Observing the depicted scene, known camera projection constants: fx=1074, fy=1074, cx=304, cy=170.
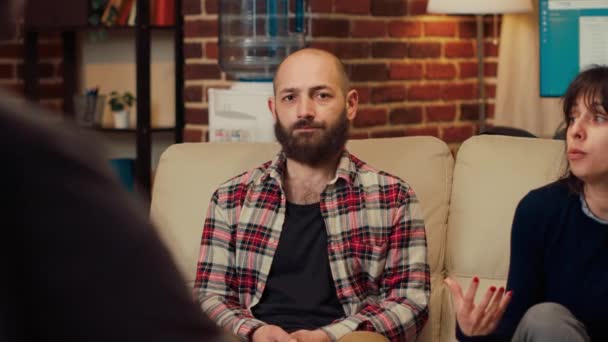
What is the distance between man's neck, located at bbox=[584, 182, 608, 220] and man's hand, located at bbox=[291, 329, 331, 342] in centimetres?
62

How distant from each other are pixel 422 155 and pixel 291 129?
0.35 meters

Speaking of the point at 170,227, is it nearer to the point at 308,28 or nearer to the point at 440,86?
the point at 308,28

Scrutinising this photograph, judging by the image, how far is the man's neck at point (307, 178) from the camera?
2.54 meters

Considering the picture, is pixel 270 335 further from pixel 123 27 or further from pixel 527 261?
pixel 123 27

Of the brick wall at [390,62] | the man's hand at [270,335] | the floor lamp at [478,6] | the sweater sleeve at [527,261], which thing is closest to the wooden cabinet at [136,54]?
the brick wall at [390,62]

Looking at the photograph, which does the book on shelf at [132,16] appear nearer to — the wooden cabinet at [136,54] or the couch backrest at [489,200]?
the wooden cabinet at [136,54]

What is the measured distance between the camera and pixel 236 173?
9.02 feet

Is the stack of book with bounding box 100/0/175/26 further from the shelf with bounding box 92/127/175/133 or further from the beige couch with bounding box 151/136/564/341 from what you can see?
the beige couch with bounding box 151/136/564/341

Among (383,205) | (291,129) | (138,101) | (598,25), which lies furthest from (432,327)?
(138,101)

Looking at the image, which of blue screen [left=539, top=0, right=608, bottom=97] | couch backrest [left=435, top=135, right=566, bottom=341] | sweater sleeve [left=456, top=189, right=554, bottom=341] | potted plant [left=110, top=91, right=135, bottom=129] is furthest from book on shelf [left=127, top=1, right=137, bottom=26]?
sweater sleeve [left=456, top=189, right=554, bottom=341]

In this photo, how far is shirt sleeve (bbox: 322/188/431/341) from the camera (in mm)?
2357

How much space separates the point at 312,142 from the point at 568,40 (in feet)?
4.82

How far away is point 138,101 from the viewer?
467 centimetres

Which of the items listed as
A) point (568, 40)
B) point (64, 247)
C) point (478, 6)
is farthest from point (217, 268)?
point (64, 247)
